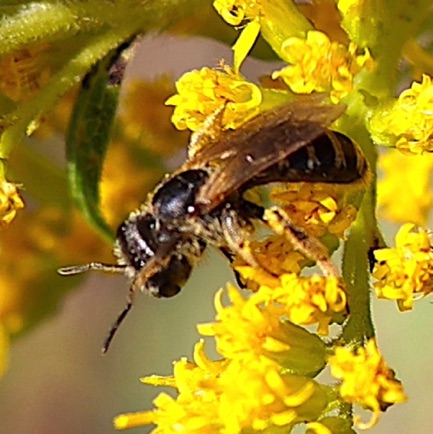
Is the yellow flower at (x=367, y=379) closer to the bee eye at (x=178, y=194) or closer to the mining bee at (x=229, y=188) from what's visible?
the mining bee at (x=229, y=188)

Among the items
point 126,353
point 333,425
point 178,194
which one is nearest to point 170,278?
point 178,194

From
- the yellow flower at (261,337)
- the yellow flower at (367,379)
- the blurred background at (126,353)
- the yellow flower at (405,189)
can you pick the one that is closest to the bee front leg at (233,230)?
the yellow flower at (261,337)

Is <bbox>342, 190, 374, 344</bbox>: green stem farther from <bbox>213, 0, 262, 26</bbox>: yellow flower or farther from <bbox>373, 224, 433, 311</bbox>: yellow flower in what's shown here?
<bbox>213, 0, 262, 26</bbox>: yellow flower

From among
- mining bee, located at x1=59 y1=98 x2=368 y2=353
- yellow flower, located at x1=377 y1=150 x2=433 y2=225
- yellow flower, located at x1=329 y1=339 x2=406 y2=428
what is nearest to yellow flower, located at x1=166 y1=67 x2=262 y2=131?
mining bee, located at x1=59 y1=98 x2=368 y2=353

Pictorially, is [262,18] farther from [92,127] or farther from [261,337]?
[261,337]

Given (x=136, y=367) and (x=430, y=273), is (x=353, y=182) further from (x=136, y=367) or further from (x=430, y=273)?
(x=136, y=367)
